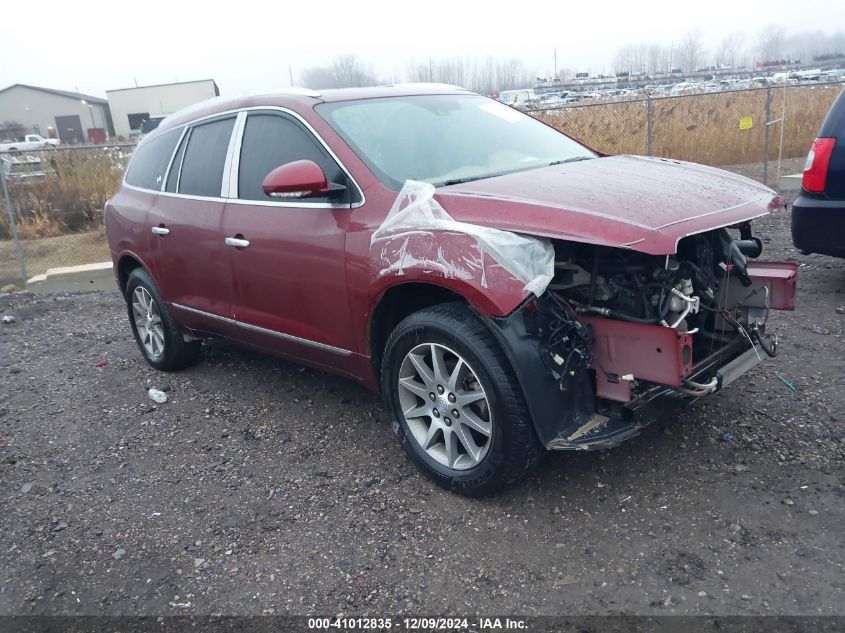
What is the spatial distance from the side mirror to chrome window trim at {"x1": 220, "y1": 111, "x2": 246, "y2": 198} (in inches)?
39.1

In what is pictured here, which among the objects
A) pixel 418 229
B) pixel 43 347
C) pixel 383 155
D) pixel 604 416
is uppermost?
pixel 383 155

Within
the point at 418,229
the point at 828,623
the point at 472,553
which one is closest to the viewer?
the point at 828,623

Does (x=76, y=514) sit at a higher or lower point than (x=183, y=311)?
lower

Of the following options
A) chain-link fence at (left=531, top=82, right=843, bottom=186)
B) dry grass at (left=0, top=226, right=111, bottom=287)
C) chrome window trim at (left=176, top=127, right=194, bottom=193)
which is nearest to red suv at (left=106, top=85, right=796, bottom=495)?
chrome window trim at (left=176, top=127, right=194, bottom=193)

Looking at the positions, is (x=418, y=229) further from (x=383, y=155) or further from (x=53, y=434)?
(x=53, y=434)

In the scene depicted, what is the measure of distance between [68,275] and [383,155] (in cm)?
726

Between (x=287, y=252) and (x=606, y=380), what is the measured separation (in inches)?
74.1

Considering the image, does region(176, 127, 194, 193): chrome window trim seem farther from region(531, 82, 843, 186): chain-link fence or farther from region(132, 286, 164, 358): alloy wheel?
region(531, 82, 843, 186): chain-link fence

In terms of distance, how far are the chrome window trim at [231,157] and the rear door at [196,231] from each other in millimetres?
25

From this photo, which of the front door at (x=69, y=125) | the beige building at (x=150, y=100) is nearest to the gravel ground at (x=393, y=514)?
the beige building at (x=150, y=100)

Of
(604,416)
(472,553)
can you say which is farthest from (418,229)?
(472,553)

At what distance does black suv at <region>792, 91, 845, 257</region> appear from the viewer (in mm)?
5137

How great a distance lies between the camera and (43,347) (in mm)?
6887

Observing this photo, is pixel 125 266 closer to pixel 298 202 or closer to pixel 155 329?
pixel 155 329
